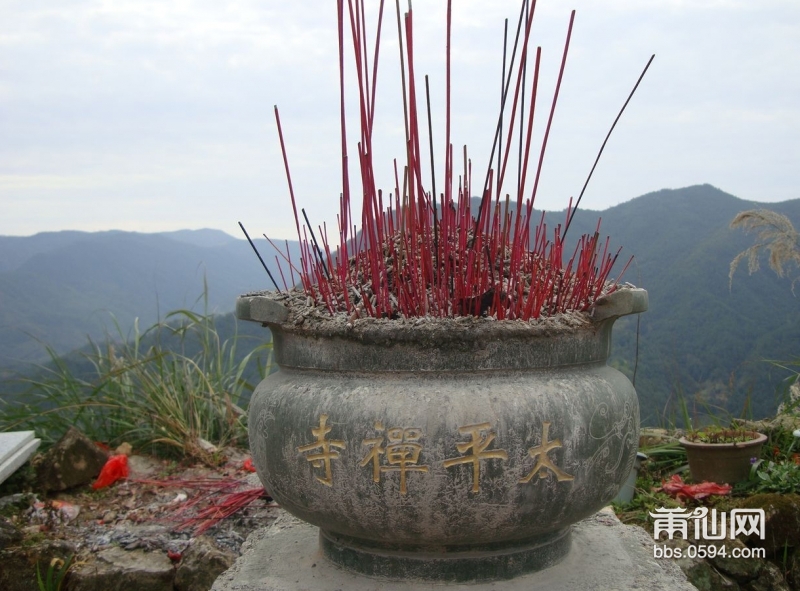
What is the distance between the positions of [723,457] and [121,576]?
281 centimetres

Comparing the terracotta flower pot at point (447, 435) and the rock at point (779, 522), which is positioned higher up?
the terracotta flower pot at point (447, 435)

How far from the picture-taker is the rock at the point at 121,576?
3305 millimetres

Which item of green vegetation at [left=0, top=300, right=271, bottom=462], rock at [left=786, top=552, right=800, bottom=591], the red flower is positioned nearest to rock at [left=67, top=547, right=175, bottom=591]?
the red flower

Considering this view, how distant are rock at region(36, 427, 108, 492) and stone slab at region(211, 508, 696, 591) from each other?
72.0 inches

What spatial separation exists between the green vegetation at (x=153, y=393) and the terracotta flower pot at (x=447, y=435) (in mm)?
2534

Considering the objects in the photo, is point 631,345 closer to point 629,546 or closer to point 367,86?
point 629,546

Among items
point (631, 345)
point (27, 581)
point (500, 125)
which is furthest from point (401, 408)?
point (631, 345)

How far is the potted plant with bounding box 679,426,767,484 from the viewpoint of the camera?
143 inches

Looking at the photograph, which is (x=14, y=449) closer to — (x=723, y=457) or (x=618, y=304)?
(x=618, y=304)

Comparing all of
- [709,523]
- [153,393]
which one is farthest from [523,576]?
[153,393]

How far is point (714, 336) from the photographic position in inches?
283

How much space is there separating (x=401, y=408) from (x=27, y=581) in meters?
2.39

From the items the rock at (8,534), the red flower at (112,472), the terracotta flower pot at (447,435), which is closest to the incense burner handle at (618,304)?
the terracotta flower pot at (447,435)

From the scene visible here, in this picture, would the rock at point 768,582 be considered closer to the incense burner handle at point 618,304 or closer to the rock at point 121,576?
the incense burner handle at point 618,304
